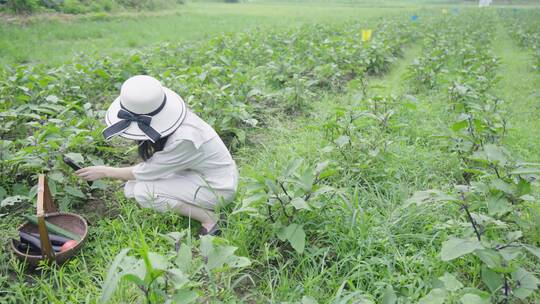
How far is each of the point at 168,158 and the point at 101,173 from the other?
1.45 ft

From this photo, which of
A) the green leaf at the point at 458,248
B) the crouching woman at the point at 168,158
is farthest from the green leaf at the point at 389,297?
the crouching woman at the point at 168,158

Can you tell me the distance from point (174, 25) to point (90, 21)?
259 centimetres

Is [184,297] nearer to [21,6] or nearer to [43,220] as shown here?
[43,220]

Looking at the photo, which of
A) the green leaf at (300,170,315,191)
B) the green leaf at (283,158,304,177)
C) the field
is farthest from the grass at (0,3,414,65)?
the green leaf at (300,170,315,191)

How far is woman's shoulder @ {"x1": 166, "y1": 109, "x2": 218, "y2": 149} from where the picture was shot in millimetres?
2301

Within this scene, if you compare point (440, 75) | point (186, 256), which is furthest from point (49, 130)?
point (440, 75)

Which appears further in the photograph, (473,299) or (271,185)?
(271,185)

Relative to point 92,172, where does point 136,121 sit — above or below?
above

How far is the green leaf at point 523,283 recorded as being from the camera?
1.58 metres

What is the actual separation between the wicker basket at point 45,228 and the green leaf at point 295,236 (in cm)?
111

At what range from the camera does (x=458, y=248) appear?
167 centimetres

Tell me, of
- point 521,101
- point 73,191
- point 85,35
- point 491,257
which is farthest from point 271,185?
point 85,35

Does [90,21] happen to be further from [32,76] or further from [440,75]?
[440,75]

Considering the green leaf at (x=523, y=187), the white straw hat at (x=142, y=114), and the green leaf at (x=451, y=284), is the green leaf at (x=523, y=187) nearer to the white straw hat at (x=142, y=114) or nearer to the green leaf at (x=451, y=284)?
the green leaf at (x=451, y=284)
